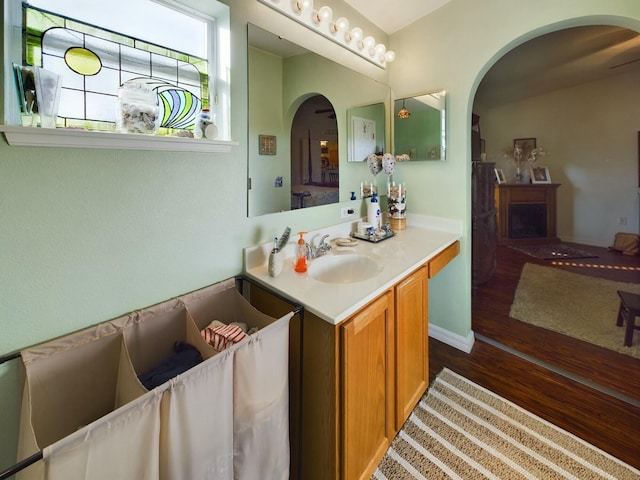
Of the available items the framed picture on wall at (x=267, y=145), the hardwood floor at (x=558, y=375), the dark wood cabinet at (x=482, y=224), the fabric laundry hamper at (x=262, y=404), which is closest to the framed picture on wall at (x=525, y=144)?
the dark wood cabinet at (x=482, y=224)

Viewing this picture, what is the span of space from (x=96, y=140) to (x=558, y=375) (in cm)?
265

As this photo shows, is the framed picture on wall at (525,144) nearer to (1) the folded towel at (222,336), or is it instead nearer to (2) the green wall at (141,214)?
(2) the green wall at (141,214)

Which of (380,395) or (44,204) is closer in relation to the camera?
(44,204)

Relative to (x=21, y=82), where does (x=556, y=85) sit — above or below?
above

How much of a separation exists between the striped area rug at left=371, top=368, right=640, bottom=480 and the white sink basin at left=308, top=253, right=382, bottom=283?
0.81m

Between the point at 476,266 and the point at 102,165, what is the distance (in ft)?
10.9

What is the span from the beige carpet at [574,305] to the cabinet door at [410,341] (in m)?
1.51

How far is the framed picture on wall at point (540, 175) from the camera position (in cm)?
502

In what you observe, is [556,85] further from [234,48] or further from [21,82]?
Answer: [21,82]

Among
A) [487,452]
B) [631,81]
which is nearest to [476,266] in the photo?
[487,452]

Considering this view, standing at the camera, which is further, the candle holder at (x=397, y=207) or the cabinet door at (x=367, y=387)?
the candle holder at (x=397, y=207)

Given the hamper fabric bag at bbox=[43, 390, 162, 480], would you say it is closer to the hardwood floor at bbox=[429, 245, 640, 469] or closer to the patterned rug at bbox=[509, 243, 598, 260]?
the hardwood floor at bbox=[429, 245, 640, 469]

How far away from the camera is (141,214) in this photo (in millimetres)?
1024

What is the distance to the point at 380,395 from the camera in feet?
4.07
